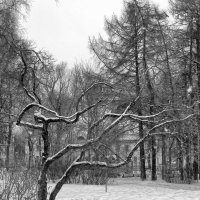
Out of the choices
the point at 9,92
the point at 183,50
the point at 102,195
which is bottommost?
the point at 102,195

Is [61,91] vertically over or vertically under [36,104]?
over

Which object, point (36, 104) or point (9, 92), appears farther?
point (9, 92)

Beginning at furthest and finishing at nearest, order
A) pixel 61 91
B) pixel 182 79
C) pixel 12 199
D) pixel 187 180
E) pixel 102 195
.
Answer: pixel 61 91, pixel 182 79, pixel 187 180, pixel 102 195, pixel 12 199

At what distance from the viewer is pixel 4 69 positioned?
13.7 meters

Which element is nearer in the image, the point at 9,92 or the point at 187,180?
the point at 9,92

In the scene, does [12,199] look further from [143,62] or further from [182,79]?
[182,79]

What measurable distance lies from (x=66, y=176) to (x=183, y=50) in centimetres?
1419

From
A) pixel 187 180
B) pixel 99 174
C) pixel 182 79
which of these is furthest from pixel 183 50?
pixel 99 174

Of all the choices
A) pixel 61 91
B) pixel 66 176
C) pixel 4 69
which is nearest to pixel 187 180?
pixel 4 69

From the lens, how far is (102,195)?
12312 mm

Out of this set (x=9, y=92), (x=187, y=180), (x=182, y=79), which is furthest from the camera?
(x=182, y=79)

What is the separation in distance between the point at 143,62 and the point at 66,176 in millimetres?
12937

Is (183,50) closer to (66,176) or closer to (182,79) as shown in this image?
(182,79)

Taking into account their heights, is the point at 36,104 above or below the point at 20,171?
above
